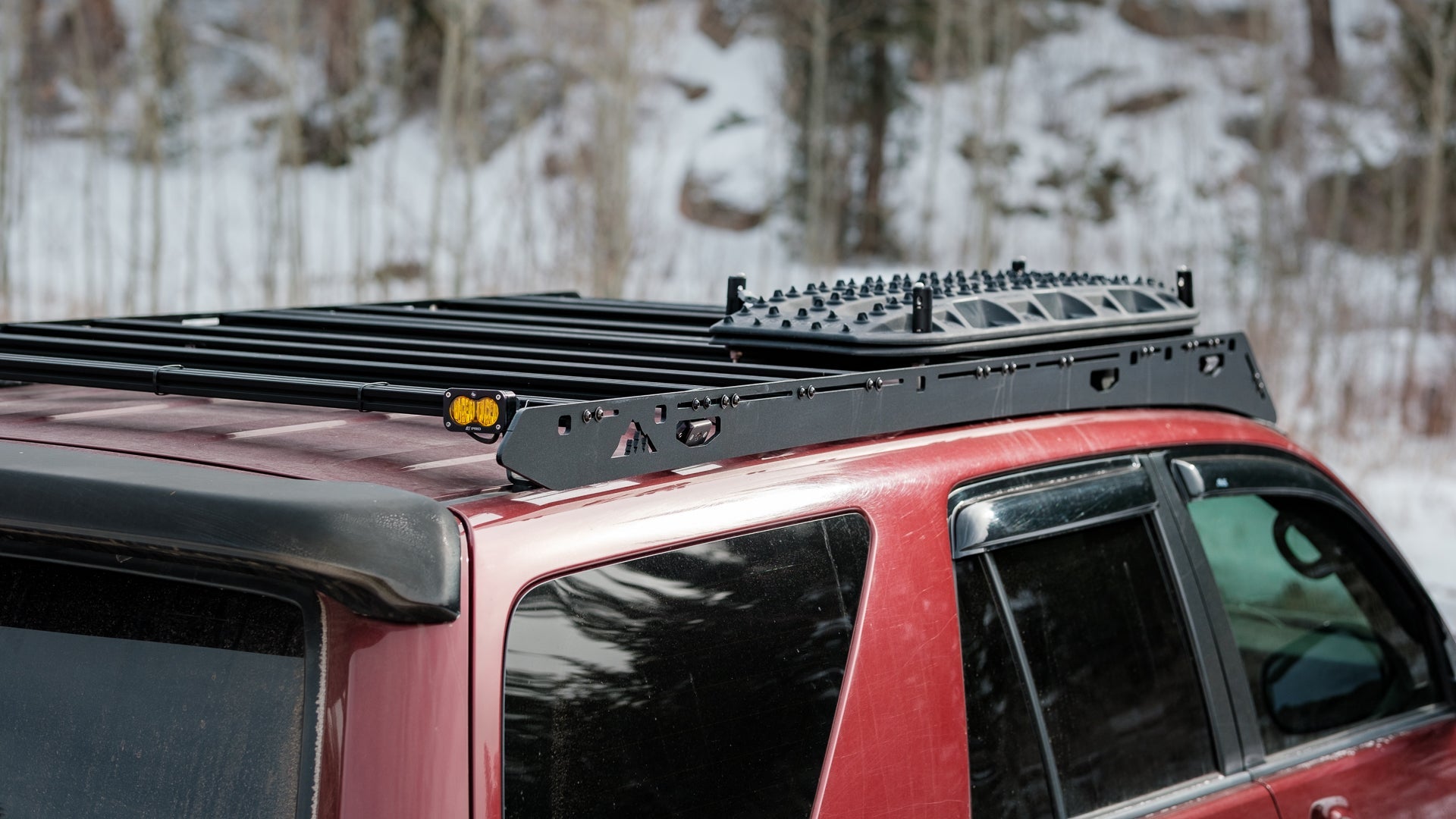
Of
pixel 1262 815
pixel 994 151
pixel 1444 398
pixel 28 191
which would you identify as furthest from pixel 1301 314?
pixel 28 191

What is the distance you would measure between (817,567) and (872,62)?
32601mm

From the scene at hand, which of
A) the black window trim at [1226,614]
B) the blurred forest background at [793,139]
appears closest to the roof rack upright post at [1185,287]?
the black window trim at [1226,614]

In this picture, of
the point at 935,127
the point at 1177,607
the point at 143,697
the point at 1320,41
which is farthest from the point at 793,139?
the point at 143,697

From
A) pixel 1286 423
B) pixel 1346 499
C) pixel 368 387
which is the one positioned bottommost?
pixel 1286 423

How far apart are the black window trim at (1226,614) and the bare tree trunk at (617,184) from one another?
1005 centimetres

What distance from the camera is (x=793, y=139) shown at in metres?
33.5

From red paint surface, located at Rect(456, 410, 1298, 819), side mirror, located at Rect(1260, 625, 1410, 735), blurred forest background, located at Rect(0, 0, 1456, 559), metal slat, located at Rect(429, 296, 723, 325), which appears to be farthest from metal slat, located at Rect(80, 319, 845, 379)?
blurred forest background, located at Rect(0, 0, 1456, 559)

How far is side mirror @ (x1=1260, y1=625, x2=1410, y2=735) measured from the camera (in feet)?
8.43

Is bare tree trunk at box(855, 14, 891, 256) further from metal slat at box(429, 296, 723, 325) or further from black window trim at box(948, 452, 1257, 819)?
black window trim at box(948, 452, 1257, 819)

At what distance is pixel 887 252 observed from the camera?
34031mm

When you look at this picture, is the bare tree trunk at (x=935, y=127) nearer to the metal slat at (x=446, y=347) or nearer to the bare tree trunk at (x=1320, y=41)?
the bare tree trunk at (x=1320, y=41)

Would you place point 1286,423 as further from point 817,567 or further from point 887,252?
point 887,252

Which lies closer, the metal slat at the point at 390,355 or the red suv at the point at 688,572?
the red suv at the point at 688,572

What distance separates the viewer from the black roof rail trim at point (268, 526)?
119 centimetres
